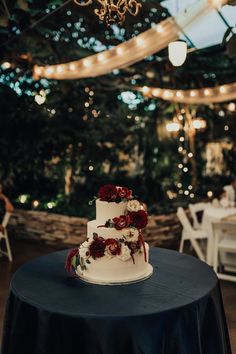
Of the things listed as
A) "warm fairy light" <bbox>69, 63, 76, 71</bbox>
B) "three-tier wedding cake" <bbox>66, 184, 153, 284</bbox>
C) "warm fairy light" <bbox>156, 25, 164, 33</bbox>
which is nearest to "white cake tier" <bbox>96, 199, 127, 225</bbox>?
"three-tier wedding cake" <bbox>66, 184, 153, 284</bbox>

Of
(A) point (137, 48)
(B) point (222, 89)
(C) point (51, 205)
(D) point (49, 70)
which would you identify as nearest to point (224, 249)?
(B) point (222, 89)

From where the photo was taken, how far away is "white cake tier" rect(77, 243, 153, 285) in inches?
92.8

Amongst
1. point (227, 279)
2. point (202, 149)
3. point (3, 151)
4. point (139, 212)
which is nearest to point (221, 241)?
point (227, 279)

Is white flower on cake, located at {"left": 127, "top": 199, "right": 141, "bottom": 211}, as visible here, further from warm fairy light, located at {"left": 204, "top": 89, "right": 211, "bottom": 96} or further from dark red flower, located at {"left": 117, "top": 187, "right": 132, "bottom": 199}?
warm fairy light, located at {"left": 204, "top": 89, "right": 211, "bottom": 96}

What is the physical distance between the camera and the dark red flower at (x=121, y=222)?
2375 millimetres

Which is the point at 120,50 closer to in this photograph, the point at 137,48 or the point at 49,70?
the point at 137,48

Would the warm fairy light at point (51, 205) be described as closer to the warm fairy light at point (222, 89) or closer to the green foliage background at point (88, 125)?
the green foliage background at point (88, 125)

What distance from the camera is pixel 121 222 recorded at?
7.81 ft

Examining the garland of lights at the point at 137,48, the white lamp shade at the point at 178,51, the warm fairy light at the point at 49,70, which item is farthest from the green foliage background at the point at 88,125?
the white lamp shade at the point at 178,51

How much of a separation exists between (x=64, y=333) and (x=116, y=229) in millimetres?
651

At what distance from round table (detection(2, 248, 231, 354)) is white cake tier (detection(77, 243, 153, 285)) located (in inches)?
2.1

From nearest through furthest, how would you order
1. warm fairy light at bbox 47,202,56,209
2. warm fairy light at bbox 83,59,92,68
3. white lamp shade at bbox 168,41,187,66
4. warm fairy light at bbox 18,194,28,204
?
1. white lamp shade at bbox 168,41,187,66
2. warm fairy light at bbox 83,59,92,68
3. warm fairy light at bbox 47,202,56,209
4. warm fairy light at bbox 18,194,28,204

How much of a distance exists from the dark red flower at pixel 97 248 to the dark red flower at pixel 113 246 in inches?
1.1

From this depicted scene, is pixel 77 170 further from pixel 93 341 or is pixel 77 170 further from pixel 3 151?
pixel 93 341
